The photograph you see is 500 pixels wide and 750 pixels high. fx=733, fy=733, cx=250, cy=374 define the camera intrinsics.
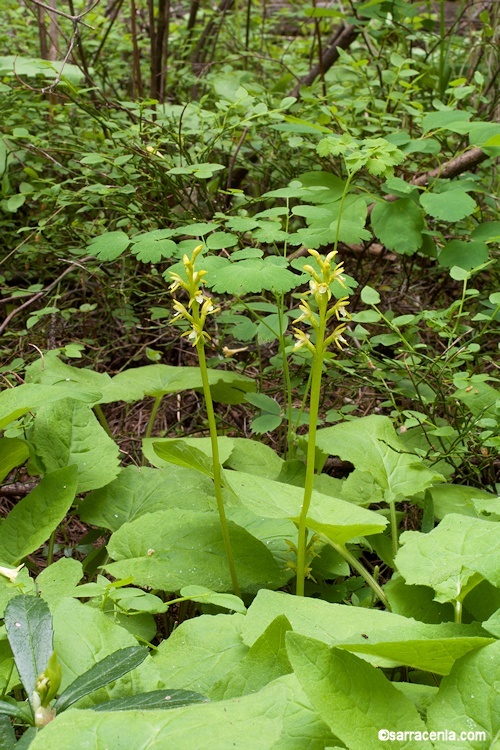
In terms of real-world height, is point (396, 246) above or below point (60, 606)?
above

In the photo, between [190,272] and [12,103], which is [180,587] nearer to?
[190,272]

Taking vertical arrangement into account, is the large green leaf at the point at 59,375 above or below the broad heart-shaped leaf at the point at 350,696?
below

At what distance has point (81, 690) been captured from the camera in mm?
948

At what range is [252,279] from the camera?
1571 mm

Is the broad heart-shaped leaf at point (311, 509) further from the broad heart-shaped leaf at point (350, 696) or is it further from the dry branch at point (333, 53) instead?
the dry branch at point (333, 53)

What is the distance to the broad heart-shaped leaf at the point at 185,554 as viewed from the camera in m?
1.33

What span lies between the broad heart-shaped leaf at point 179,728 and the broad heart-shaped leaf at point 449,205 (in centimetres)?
147

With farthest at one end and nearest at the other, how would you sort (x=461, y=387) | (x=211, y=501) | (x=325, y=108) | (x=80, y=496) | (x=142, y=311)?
(x=142, y=311) < (x=325, y=108) < (x=80, y=496) < (x=461, y=387) < (x=211, y=501)

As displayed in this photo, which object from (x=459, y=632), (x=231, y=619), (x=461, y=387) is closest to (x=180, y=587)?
(x=231, y=619)

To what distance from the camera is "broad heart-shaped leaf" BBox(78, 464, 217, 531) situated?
157 centimetres

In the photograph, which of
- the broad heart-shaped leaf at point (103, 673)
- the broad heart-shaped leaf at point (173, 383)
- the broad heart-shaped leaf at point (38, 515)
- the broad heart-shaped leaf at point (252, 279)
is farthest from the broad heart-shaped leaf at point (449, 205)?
the broad heart-shaped leaf at point (103, 673)

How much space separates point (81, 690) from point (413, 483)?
0.86 metres

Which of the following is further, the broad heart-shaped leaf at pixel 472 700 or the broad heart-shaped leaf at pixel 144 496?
the broad heart-shaped leaf at pixel 144 496

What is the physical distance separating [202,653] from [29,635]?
0.27m
